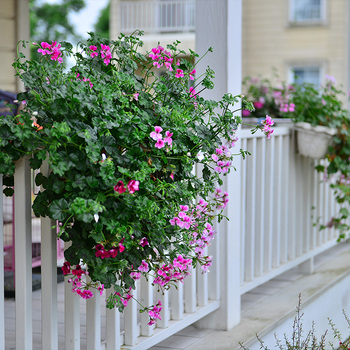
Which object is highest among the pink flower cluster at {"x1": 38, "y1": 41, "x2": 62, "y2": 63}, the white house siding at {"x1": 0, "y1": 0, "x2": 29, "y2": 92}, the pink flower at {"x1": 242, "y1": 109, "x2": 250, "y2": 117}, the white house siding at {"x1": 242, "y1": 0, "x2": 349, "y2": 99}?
the white house siding at {"x1": 242, "y1": 0, "x2": 349, "y2": 99}

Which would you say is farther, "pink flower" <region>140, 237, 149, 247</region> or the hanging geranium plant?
"pink flower" <region>140, 237, 149, 247</region>

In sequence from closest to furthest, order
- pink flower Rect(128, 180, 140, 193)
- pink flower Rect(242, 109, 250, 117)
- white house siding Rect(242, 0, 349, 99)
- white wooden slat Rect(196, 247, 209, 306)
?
pink flower Rect(128, 180, 140, 193) < white wooden slat Rect(196, 247, 209, 306) < pink flower Rect(242, 109, 250, 117) < white house siding Rect(242, 0, 349, 99)

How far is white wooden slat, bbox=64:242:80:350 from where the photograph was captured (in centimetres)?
233

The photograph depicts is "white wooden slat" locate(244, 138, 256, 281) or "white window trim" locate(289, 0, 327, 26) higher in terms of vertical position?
"white window trim" locate(289, 0, 327, 26)

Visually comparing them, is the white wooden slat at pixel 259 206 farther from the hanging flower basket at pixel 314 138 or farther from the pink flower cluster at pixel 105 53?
the pink flower cluster at pixel 105 53

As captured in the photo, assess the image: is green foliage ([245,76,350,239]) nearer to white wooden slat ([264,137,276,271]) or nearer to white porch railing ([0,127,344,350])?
white porch railing ([0,127,344,350])

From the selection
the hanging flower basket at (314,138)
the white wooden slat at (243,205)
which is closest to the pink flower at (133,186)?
the white wooden slat at (243,205)

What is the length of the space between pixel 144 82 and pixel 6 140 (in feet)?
1.95

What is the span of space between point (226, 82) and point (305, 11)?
995cm

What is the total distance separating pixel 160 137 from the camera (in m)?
2.11

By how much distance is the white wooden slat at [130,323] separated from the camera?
2.68 metres

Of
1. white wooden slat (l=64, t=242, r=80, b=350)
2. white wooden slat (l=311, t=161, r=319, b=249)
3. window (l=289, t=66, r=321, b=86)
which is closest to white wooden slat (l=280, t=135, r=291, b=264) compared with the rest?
white wooden slat (l=311, t=161, r=319, b=249)

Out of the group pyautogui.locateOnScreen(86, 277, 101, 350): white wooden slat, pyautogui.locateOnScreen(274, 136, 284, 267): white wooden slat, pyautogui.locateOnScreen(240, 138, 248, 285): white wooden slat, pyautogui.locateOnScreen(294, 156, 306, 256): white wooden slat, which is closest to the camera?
pyautogui.locateOnScreen(86, 277, 101, 350): white wooden slat

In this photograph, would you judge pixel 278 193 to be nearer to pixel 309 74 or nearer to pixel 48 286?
pixel 48 286
